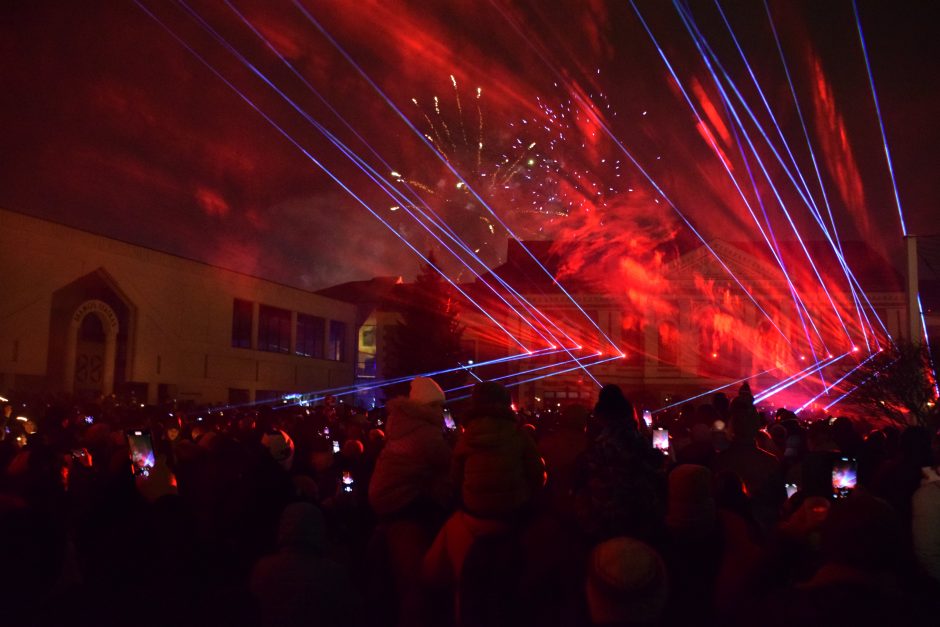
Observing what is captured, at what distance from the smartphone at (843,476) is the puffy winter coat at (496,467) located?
2.61 m

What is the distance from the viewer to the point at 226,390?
36750 millimetres

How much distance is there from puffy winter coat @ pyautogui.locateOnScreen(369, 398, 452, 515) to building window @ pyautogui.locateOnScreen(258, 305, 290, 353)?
36203 mm

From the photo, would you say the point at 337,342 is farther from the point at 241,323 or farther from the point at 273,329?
the point at 241,323

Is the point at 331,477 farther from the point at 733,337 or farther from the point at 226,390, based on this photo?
the point at 733,337

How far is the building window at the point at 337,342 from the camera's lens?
47.7m

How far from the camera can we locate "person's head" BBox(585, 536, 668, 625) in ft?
9.26

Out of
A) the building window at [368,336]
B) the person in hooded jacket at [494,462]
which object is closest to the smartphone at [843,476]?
the person in hooded jacket at [494,462]

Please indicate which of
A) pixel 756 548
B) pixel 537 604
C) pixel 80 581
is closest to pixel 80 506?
pixel 80 581

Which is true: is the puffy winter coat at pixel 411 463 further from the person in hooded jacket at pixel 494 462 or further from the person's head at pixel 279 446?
the person's head at pixel 279 446

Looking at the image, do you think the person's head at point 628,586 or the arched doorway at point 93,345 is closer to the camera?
the person's head at point 628,586

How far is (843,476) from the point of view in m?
5.97

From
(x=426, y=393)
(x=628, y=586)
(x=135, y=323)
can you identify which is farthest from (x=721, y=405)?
(x=135, y=323)

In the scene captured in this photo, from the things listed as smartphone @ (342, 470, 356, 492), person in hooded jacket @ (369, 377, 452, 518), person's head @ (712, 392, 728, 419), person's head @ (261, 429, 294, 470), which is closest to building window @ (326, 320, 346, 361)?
person's head @ (712, 392, 728, 419)

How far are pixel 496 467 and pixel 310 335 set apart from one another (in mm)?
41662
